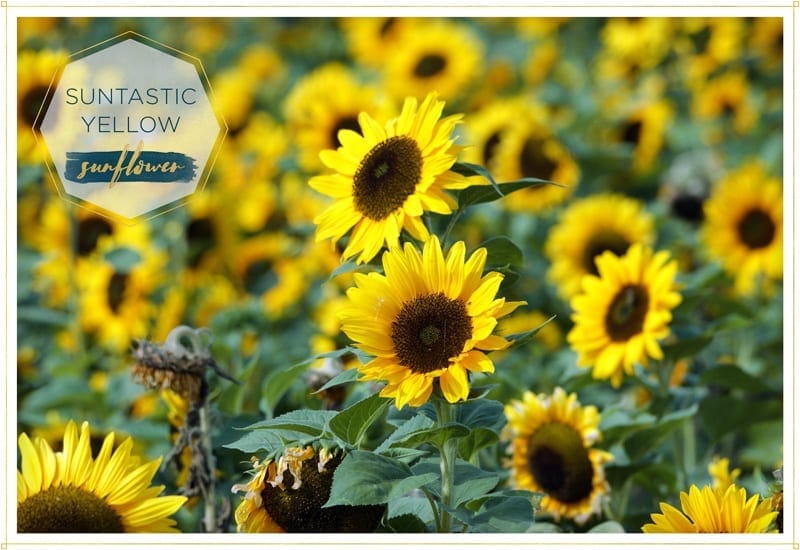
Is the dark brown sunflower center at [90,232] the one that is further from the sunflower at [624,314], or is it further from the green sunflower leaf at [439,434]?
the green sunflower leaf at [439,434]

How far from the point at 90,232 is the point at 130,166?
3.51ft

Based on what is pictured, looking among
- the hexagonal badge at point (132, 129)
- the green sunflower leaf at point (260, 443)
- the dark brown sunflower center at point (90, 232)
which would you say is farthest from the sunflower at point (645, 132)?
the green sunflower leaf at point (260, 443)

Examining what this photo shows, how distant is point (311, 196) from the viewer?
282 cm

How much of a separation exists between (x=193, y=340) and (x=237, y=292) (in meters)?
1.33

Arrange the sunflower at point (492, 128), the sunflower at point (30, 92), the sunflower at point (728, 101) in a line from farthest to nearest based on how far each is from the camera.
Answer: the sunflower at point (728, 101)
the sunflower at point (492, 128)
the sunflower at point (30, 92)

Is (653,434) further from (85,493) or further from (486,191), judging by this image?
(85,493)

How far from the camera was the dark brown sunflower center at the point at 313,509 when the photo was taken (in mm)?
1188

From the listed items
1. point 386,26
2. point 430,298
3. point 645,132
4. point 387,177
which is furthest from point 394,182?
point 386,26

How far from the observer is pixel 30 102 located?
2211mm

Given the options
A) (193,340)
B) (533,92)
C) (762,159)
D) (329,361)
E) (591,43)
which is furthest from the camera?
(591,43)

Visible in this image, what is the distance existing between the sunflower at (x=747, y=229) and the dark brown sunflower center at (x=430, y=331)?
4.14 ft
